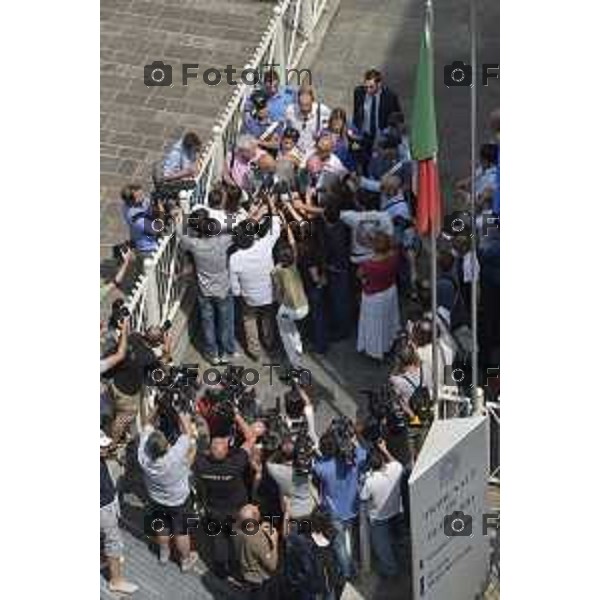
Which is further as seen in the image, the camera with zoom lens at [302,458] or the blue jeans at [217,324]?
the blue jeans at [217,324]

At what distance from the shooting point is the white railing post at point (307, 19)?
2378cm

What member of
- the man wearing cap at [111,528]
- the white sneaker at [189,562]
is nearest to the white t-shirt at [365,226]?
the man wearing cap at [111,528]

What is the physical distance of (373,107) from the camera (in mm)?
21547

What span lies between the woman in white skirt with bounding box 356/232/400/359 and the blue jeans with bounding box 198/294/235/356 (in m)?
1.15

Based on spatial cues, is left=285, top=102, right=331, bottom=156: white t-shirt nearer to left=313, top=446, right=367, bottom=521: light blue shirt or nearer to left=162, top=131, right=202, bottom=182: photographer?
left=162, top=131, right=202, bottom=182: photographer

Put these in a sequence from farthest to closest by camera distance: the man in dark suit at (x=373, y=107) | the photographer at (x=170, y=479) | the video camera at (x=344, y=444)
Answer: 1. the man in dark suit at (x=373, y=107)
2. the photographer at (x=170, y=479)
3. the video camera at (x=344, y=444)

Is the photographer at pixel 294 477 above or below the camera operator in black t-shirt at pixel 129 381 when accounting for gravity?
below

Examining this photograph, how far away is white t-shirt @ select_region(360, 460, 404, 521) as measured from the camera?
1778 cm

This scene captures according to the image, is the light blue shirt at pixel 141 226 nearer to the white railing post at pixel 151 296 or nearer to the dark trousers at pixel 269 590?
the white railing post at pixel 151 296

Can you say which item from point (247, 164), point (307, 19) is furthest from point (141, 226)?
point (307, 19)

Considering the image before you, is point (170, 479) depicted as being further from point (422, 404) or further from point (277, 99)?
point (277, 99)

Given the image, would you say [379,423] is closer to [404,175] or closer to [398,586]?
[398,586]

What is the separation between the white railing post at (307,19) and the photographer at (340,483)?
22.9ft

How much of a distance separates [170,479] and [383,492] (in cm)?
169
